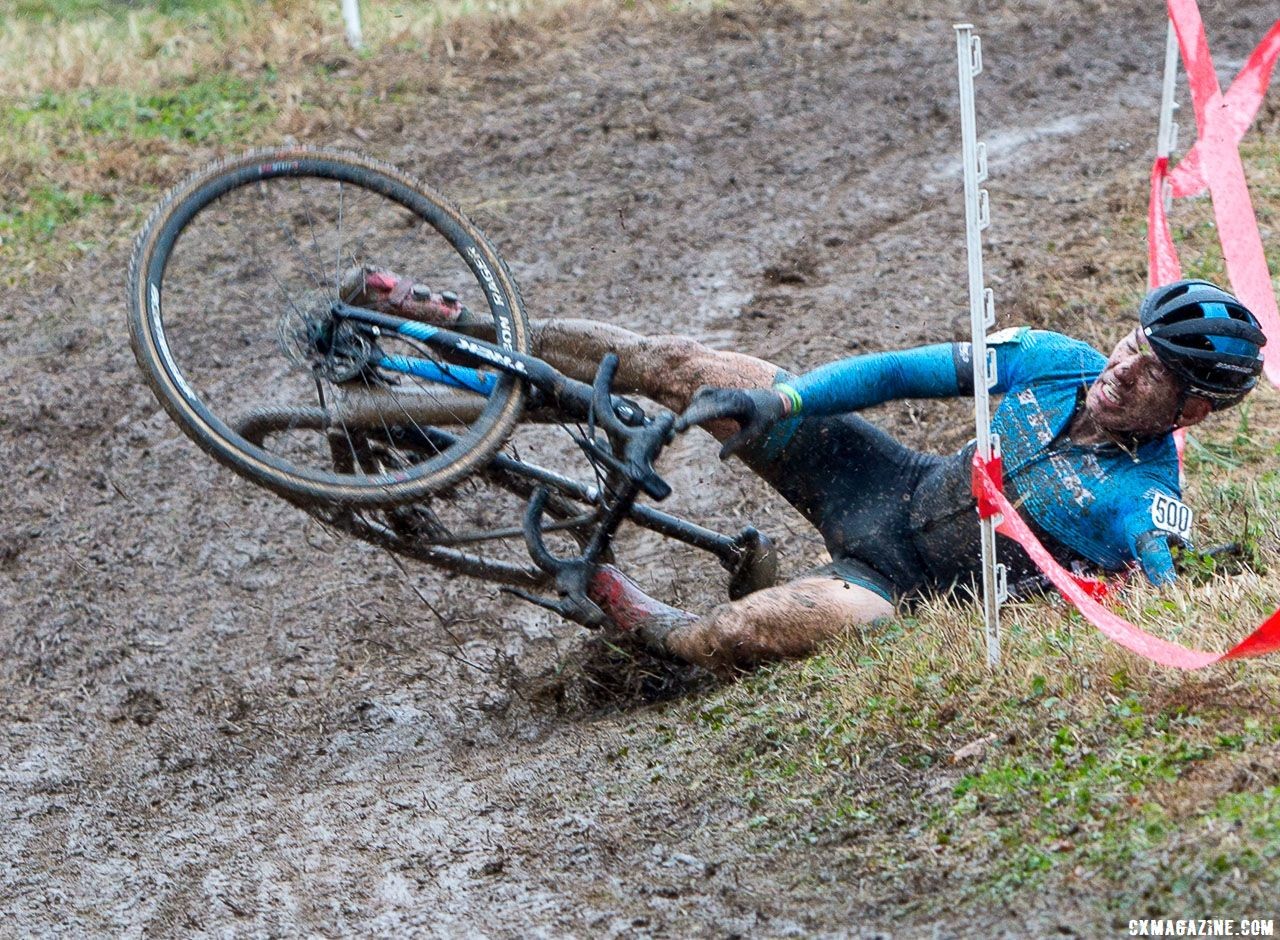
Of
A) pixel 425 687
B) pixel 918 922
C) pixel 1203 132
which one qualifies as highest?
pixel 1203 132

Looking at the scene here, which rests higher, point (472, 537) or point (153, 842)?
point (472, 537)

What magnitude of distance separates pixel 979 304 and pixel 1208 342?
2.72ft

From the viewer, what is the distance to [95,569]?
19.3ft

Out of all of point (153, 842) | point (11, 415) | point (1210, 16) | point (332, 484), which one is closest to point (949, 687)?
point (332, 484)

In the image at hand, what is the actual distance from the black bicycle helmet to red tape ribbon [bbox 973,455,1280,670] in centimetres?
66

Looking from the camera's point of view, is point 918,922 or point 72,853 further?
point 72,853

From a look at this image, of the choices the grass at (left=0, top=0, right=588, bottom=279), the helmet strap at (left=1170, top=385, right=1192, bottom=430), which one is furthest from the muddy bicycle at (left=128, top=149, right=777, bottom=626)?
the grass at (left=0, top=0, right=588, bottom=279)

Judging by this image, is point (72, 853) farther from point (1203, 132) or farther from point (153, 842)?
point (1203, 132)

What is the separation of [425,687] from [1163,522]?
2522 mm

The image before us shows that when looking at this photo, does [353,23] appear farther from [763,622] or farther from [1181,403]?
[1181,403]

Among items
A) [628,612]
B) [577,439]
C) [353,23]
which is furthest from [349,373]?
[353,23]

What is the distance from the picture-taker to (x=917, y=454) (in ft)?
16.2

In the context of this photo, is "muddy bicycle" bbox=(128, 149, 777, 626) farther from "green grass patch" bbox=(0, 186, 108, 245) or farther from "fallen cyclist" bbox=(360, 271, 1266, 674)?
"green grass patch" bbox=(0, 186, 108, 245)

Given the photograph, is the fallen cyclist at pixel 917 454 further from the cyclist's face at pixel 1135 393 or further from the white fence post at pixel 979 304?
the white fence post at pixel 979 304
